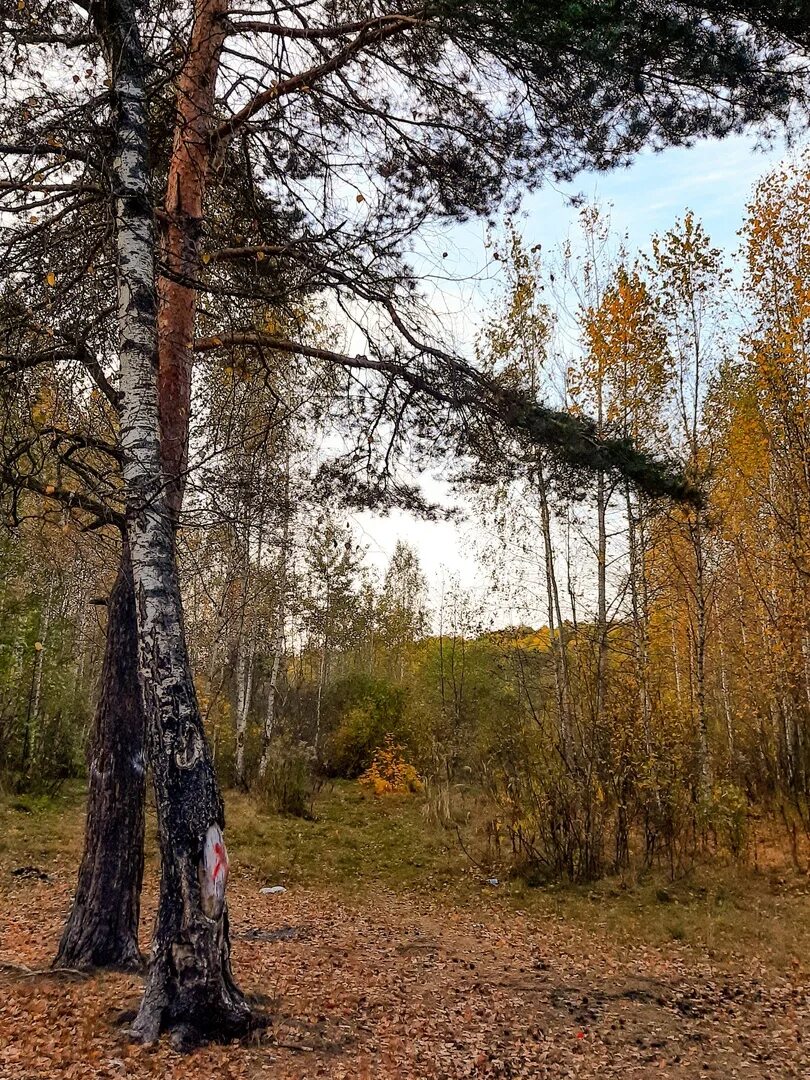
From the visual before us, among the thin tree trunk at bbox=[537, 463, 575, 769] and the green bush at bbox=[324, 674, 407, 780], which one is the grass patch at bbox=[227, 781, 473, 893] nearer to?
the thin tree trunk at bbox=[537, 463, 575, 769]

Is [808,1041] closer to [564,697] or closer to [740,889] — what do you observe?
[740,889]

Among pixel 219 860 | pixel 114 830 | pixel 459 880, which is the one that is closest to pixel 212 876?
pixel 219 860

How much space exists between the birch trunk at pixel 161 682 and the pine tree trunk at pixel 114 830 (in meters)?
1.13

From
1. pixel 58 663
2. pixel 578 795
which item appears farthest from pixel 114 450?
pixel 58 663

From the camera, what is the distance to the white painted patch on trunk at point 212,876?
343 cm

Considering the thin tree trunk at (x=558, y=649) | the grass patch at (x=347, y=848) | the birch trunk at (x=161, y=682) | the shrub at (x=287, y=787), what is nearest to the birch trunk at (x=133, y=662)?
the birch trunk at (x=161, y=682)

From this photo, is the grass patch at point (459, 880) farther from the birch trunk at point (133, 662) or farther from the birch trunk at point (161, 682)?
the birch trunk at point (161, 682)

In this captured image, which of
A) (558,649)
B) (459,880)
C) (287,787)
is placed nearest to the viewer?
(459,880)

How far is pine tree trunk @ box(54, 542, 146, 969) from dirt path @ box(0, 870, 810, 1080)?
0.84 feet

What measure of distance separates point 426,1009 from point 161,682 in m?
2.98

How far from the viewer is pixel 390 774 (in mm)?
16922

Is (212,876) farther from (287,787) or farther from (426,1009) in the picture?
(287,787)

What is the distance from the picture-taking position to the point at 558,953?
6.56 m

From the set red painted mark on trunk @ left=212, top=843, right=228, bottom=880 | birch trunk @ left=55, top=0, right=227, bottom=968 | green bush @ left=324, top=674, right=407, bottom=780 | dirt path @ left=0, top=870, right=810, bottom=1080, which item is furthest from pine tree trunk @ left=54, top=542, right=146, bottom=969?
green bush @ left=324, top=674, right=407, bottom=780
